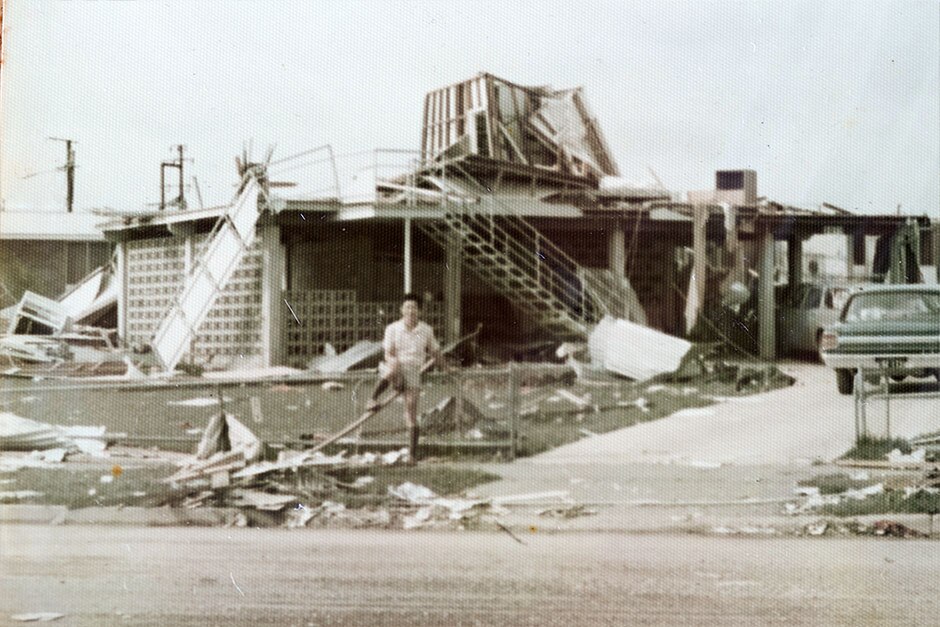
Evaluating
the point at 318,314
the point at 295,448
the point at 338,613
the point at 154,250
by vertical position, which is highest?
the point at 154,250

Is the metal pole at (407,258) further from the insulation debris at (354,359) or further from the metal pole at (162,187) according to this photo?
the metal pole at (162,187)

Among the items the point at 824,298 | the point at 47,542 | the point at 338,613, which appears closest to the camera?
the point at 338,613

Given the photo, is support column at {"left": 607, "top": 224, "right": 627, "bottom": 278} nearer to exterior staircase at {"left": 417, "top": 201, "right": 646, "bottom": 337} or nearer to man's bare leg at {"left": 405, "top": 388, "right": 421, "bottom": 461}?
exterior staircase at {"left": 417, "top": 201, "right": 646, "bottom": 337}

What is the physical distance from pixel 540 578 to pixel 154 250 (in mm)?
3369

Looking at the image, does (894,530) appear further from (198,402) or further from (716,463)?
(198,402)

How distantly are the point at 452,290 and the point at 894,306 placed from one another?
3065 millimetres

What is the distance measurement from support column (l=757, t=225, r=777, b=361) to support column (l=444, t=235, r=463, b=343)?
2.12 metres

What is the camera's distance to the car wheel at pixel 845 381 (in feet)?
18.1

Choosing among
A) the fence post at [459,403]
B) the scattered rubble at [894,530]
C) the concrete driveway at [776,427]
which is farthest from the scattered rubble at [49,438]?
the scattered rubble at [894,530]

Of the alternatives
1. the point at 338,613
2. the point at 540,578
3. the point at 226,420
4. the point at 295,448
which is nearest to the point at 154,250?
the point at 226,420

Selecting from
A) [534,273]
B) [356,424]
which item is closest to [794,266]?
[534,273]

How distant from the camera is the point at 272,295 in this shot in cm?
551

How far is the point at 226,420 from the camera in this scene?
5.43m

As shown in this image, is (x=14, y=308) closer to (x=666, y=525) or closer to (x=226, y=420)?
(x=226, y=420)
